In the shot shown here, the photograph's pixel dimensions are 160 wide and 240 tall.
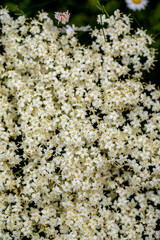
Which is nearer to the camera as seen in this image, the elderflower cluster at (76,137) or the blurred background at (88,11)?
the elderflower cluster at (76,137)

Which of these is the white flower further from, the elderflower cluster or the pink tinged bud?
the pink tinged bud

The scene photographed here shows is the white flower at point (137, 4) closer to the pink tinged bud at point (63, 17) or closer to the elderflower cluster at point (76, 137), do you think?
the elderflower cluster at point (76, 137)

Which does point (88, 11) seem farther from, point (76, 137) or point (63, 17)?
point (76, 137)

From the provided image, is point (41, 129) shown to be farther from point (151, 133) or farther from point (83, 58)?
point (151, 133)

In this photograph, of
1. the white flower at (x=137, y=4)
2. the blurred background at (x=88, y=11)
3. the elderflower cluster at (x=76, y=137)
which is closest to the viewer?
the elderflower cluster at (x=76, y=137)

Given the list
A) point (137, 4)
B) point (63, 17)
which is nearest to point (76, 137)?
point (63, 17)

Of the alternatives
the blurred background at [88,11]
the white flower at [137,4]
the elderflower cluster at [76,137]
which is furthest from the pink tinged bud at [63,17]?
the white flower at [137,4]
